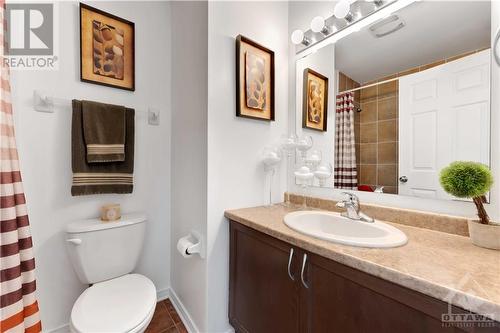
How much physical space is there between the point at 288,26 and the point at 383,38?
753 millimetres

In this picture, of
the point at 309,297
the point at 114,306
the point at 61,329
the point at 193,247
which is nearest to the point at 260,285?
the point at 309,297

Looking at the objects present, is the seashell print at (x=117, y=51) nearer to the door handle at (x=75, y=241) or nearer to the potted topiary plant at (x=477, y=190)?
the door handle at (x=75, y=241)

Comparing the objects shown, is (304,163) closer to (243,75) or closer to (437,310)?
(243,75)

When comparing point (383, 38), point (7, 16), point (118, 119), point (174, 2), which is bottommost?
point (118, 119)

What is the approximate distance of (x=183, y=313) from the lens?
153cm

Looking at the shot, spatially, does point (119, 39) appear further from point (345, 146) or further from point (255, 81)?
point (345, 146)

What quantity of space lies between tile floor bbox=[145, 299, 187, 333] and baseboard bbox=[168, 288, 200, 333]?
0.03 metres

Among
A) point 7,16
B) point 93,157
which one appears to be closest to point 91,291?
point 93,157

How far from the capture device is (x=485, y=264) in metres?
0.64

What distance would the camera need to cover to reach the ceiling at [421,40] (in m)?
0.91

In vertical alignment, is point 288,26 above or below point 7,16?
above

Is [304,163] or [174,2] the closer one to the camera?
[304,163]

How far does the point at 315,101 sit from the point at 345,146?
1.31 feet

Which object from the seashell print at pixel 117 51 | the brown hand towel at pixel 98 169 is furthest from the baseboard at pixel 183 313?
the seashell print at pixel 117 51
